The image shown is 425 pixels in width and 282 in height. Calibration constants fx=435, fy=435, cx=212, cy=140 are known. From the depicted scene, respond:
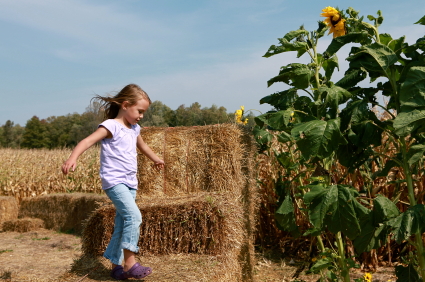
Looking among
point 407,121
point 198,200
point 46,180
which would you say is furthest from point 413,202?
→ point 46,180

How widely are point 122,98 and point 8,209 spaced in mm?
7529

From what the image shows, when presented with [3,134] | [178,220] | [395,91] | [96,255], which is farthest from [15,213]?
[3,134]

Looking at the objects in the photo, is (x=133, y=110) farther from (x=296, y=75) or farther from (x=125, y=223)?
(x=296, y=75)

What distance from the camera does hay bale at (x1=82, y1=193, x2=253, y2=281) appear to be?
13.3 feet

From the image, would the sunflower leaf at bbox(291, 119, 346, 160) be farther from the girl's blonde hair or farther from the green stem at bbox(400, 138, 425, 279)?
the girl's blonde hair

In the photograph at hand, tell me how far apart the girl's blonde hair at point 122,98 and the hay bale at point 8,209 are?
7.04 m

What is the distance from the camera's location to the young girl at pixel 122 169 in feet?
12.0

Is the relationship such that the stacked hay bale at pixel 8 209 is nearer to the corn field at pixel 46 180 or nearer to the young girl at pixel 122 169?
the corn field at pixel 46 180

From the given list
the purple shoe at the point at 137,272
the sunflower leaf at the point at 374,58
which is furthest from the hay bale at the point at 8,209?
the sunflower leaf at the point at 374,58

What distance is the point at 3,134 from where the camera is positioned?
5944 cm

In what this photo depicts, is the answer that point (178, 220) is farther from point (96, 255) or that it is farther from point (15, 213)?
point (15, 213)

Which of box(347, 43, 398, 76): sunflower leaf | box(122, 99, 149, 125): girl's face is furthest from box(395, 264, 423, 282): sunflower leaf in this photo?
box(122, 99, 149, 125): girl's face

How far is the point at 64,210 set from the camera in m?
9.62

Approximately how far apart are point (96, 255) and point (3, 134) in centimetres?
6152
